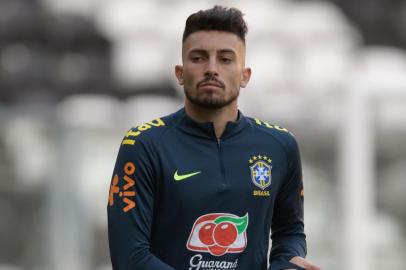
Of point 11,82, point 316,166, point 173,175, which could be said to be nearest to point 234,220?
point 173,175

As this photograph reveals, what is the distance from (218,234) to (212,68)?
0.45 metres

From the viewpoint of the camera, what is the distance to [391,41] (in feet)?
29.1

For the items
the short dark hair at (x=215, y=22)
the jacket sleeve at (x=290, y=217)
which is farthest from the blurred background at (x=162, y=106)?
the short dark hair at (x=215, y=22)

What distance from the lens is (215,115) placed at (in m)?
2.71

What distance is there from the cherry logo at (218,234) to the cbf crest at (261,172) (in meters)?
0.09

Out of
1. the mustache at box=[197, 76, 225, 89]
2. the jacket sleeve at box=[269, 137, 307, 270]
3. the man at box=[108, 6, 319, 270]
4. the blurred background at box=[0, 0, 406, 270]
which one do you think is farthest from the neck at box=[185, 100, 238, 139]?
the blurred background at box=[0, 0, 406, 270]

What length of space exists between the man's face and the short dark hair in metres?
0.01

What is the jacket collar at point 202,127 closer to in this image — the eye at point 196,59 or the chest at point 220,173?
the chest at point 220,173

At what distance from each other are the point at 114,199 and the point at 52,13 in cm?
659

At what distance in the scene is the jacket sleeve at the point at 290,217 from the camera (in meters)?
2.80

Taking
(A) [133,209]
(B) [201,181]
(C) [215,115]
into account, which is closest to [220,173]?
(B) [201,181]

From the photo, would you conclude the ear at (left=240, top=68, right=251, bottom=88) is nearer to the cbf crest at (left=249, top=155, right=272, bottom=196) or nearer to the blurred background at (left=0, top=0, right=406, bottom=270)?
the cbf crest at (left=249, top=155, right=272, bottom=196)

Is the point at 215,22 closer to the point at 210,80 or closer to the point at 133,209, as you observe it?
the point at 210,80

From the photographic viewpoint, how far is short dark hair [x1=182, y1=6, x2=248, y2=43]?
266cm
